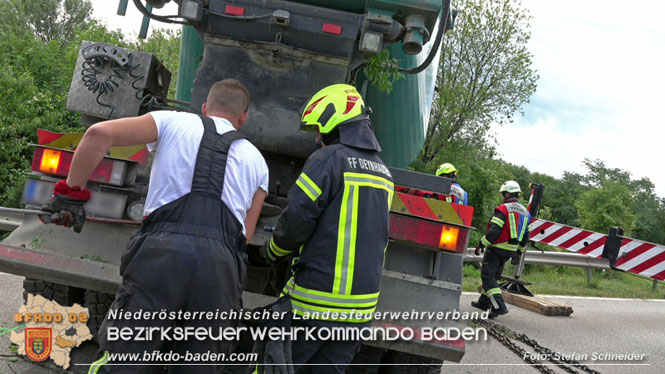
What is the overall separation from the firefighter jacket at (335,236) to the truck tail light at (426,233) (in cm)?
71

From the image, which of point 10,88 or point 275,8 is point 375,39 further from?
point 10,88

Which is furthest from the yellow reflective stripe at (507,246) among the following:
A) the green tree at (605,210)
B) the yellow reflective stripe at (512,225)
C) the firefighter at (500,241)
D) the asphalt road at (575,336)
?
the green tree at (605,210)

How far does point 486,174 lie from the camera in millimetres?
15195

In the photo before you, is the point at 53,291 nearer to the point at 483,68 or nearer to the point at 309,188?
the point at 309,188

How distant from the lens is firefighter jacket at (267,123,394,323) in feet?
8.15

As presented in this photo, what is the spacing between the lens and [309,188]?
2.52m

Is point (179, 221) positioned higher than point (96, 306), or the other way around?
point (179, 221)

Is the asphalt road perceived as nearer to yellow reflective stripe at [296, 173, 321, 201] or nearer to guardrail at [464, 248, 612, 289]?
guardrail at [464, 248, 612, 289]

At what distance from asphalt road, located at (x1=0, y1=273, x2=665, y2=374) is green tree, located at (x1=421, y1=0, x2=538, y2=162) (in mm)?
13243

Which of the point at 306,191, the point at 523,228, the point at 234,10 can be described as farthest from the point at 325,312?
the point at 523,228

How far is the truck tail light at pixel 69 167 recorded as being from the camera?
10.7 feet

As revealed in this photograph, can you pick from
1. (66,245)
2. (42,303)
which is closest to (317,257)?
(66,245)

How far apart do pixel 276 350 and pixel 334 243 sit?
53cm

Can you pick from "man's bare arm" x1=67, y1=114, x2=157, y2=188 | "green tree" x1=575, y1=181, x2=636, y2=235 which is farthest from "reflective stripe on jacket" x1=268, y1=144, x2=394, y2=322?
"green tree" x1=575, y1=181, x2=636, y2=235
